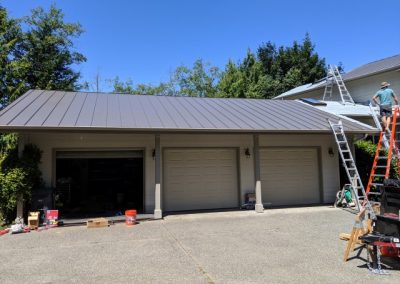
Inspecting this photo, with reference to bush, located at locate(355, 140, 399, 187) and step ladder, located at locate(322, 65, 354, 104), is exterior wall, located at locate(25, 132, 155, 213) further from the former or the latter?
step ladder, located at locate(322, 65, 354, 104)

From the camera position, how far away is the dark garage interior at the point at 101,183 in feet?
40.8


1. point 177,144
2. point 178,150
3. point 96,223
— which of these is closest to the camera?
point 96,223

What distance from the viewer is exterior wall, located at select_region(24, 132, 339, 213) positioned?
10766 mm

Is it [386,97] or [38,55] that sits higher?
[38,55]

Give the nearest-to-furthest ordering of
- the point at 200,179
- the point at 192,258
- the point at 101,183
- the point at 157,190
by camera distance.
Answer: the point at 192,258 < the point at 157,190 < the point at 200,179 < the point at 101,183

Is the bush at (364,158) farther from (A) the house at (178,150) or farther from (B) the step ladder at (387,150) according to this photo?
(A) the house at (178,150)

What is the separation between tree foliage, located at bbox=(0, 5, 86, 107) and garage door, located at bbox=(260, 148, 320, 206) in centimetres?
1700

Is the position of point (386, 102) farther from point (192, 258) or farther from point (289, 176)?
point (192, 258)

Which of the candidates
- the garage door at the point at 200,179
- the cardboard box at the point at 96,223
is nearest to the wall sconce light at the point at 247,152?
the garage door at the point at 200,179

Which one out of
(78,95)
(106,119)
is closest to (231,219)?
(106,119)

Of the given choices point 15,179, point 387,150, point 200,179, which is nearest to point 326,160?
point 387,150

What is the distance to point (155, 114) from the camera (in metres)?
11.4

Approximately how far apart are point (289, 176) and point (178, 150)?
14.2 ft

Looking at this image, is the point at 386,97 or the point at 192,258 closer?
the point at 192,258
